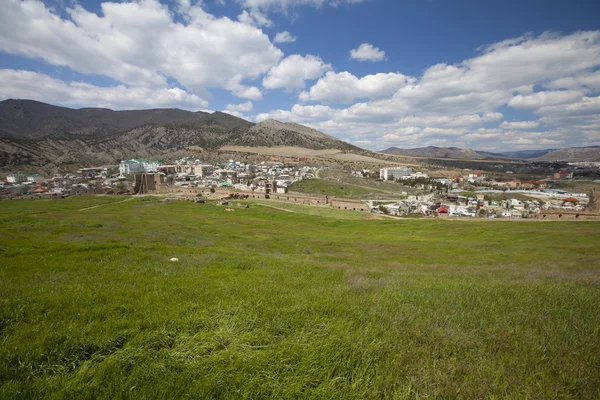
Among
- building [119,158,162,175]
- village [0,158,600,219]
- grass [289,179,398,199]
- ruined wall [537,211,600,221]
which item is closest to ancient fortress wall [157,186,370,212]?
village [0,158,600,219]

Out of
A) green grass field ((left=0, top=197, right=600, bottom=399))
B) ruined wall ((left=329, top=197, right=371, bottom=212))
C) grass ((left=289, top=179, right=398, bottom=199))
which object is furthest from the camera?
grass ((left=289, top=179, right=398, bottom=199))

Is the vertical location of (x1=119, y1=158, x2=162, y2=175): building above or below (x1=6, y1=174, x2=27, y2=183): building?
above

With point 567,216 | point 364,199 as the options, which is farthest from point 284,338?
point 364,199

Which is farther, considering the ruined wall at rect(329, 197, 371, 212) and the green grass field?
the ruined wall at rect(329, 197, 371, 212)

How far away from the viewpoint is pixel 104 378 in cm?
328

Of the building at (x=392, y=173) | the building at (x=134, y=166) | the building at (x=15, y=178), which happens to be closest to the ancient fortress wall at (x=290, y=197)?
the building at (x=15, y=178)

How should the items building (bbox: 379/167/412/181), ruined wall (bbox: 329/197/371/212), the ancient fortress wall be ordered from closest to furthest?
ruined wall (bbox: 329/197/371/212)
the ancient fortress wall
building (bbox: 379/167/412/181)

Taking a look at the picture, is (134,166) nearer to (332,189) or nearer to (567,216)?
(332,189)

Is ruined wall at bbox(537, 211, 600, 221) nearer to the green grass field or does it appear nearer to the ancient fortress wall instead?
the ancient fortress wall

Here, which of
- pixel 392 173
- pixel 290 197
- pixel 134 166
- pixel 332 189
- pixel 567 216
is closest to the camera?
pixel 567 216

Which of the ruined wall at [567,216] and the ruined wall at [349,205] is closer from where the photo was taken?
the ruined wall at [567,216]

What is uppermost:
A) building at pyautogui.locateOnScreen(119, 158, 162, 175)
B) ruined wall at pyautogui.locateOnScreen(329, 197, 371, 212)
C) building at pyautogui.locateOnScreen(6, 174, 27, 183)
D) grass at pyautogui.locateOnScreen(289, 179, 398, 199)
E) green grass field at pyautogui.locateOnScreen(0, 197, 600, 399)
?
building at pyautogui.locateOnScreen(119, 158, 162, 175)

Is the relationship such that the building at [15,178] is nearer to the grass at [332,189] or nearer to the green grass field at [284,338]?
the grass at [332,189]

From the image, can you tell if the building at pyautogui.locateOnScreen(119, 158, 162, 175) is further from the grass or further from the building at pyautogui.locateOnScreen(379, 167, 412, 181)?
the building at pyautogui.locateOnScreen(379, 167, 412, 181)
